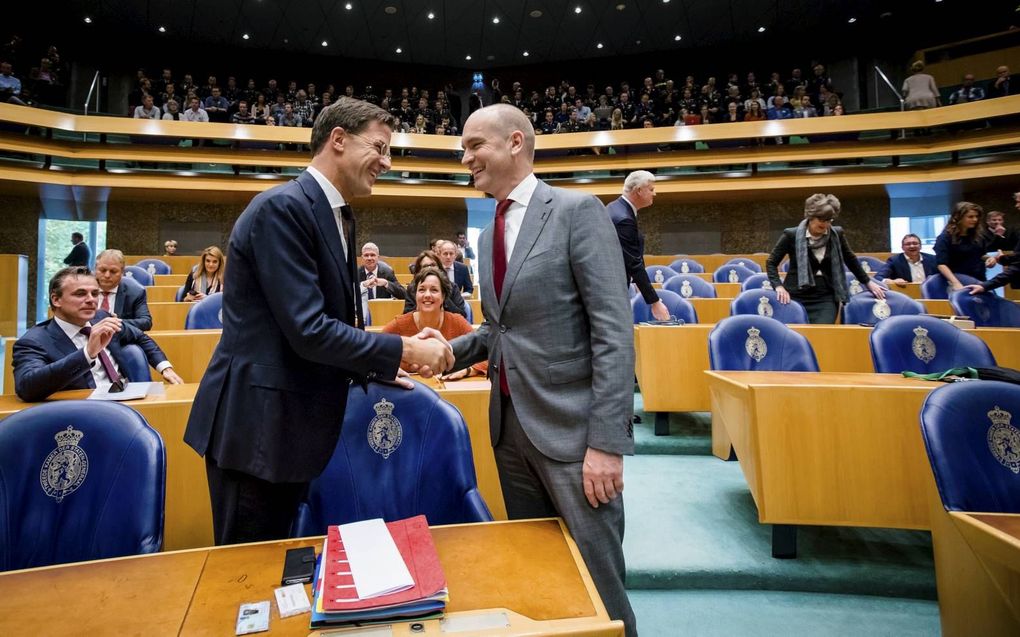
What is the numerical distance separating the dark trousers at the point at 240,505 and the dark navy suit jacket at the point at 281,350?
44 millimetres

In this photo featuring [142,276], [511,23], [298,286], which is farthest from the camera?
[511,23]

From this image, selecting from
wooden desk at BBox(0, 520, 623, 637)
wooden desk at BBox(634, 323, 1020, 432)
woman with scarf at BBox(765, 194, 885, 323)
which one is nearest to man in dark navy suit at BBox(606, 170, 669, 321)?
wooden desk at BBox(634, 323, 1020, 432)

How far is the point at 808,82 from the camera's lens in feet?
42.8

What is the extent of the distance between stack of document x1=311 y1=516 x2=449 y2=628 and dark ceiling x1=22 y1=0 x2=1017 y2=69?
13.9 meters

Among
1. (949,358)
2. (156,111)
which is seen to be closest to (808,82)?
(949,358)

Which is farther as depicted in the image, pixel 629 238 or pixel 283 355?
pixel 629 238

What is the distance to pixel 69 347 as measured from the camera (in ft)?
7.22

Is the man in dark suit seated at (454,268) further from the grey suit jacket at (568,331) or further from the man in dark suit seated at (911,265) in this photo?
the man in dark suit seated at (911,265)

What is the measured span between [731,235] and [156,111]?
13377 mm

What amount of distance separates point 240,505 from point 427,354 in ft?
1.74

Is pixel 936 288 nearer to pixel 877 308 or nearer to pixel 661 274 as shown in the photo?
pixel 877 308

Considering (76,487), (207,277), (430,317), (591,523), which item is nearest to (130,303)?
(207,277)

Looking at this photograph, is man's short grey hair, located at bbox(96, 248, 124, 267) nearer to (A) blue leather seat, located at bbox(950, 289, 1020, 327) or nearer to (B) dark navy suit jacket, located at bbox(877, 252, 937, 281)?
(A) blue leather seat, located at bbox(950, 289, 1020, 327)

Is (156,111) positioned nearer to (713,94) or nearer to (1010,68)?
(713,94)
